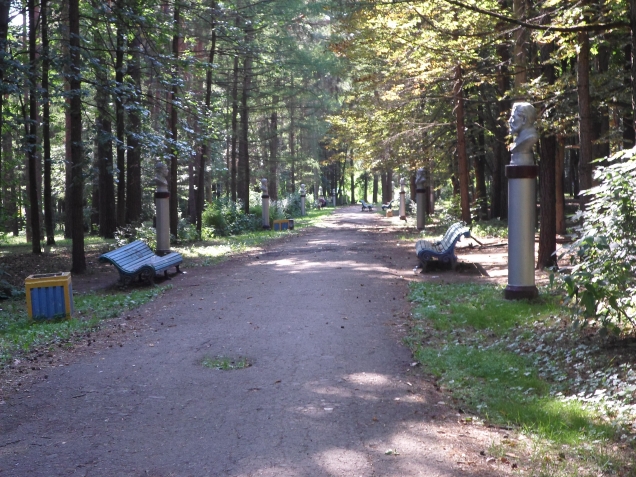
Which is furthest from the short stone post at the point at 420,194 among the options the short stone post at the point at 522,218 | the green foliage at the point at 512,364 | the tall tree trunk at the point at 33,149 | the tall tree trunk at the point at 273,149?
the short stone post at the point at 522,218

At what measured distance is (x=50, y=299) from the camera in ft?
31.8

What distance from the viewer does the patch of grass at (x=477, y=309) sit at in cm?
853

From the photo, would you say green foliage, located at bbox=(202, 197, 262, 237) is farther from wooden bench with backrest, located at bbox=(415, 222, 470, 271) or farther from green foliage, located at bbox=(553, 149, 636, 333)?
green foliage, located at bbox=(553, 149, 636, 333)

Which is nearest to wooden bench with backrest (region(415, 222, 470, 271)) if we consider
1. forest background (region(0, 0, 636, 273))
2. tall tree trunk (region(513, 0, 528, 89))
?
forest background (region(0, 0, 636, 273))

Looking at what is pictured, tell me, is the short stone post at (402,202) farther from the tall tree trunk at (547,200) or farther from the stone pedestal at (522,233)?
the stone pedestal at (522,233)

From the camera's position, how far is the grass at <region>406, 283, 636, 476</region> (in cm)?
454

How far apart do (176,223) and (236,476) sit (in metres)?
20.0

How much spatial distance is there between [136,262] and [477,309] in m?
6.91

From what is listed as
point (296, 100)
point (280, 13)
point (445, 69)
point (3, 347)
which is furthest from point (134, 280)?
point (296, 100)

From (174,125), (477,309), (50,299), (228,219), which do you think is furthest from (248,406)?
(228,219)

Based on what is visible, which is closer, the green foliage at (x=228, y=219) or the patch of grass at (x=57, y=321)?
the patch of grass at (x=57, y=321)

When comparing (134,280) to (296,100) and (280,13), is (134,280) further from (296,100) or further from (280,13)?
(296,100)

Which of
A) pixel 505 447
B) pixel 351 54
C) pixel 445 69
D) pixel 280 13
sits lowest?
pixel 505 447

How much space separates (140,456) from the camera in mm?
4469
